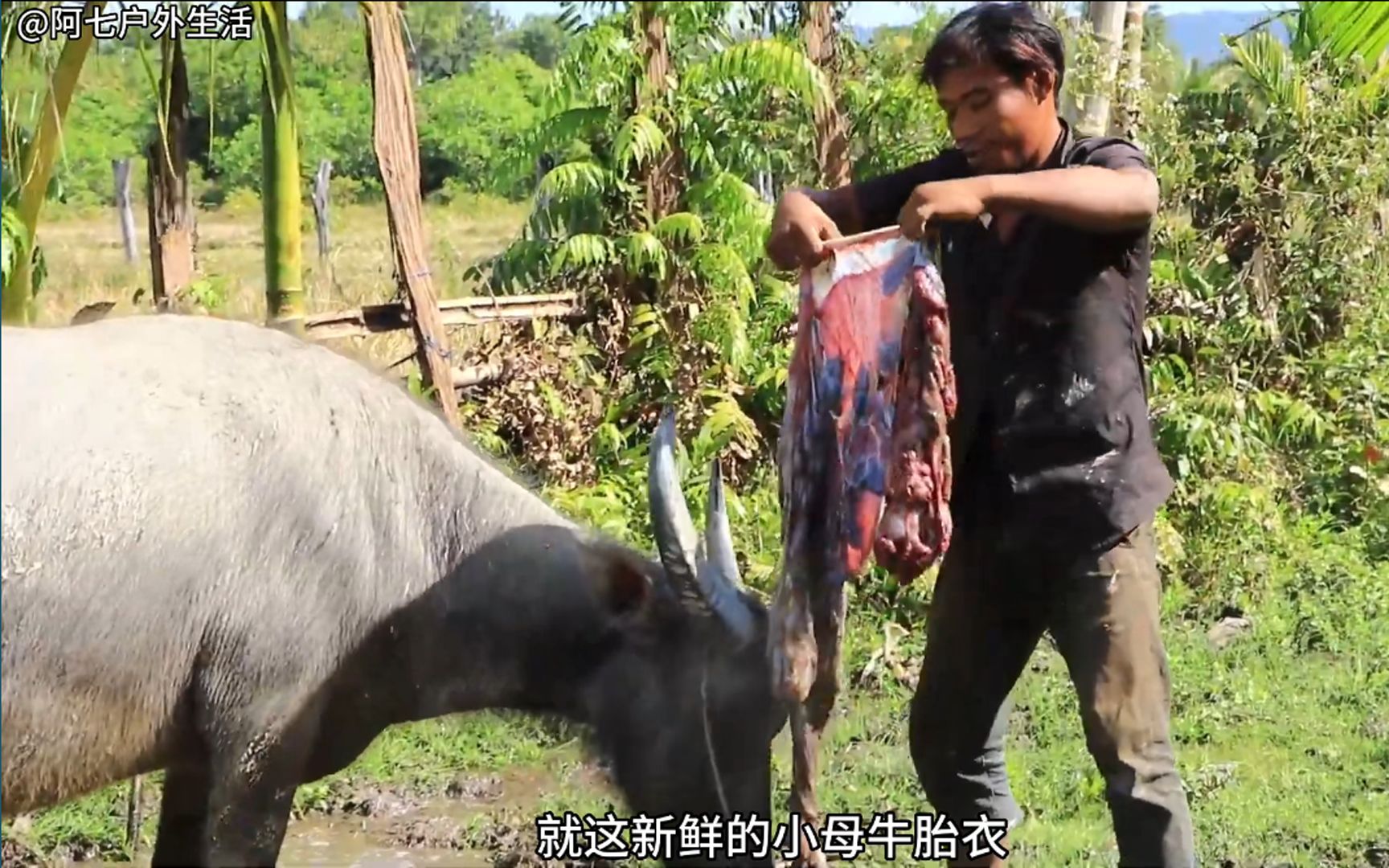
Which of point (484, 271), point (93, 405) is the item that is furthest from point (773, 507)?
point (93, 405)

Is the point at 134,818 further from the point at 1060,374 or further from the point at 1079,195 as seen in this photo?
the point at 1079,195

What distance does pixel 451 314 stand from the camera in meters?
7.24

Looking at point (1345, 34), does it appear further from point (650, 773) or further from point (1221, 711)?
point (1221, 711)

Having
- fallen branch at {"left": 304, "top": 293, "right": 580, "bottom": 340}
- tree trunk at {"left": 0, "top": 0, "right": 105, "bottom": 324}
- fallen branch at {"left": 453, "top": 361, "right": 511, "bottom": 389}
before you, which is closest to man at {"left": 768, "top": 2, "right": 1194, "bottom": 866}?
tree trunk at {"left": 0, "top": 0, "right": 105, "bottom": 324}

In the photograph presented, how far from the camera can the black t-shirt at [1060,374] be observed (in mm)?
3479

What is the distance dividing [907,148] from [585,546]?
4.68 metres

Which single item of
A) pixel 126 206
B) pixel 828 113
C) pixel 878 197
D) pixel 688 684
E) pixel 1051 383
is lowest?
pixel 688 684

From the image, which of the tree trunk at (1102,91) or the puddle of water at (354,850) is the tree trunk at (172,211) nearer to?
the puddle of water at (354,850)

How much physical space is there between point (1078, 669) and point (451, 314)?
4.26 m

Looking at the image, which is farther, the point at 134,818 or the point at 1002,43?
the point at 134,818

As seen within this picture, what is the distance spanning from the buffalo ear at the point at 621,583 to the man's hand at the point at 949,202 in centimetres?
104

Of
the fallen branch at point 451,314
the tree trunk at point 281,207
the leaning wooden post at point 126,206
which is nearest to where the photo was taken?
the tree trunk at point 281,207

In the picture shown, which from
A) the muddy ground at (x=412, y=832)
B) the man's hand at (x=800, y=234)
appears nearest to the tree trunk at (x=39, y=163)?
the muddy ground at (x=412, y=832)

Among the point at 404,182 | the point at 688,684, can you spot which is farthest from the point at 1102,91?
the point at 688,684
